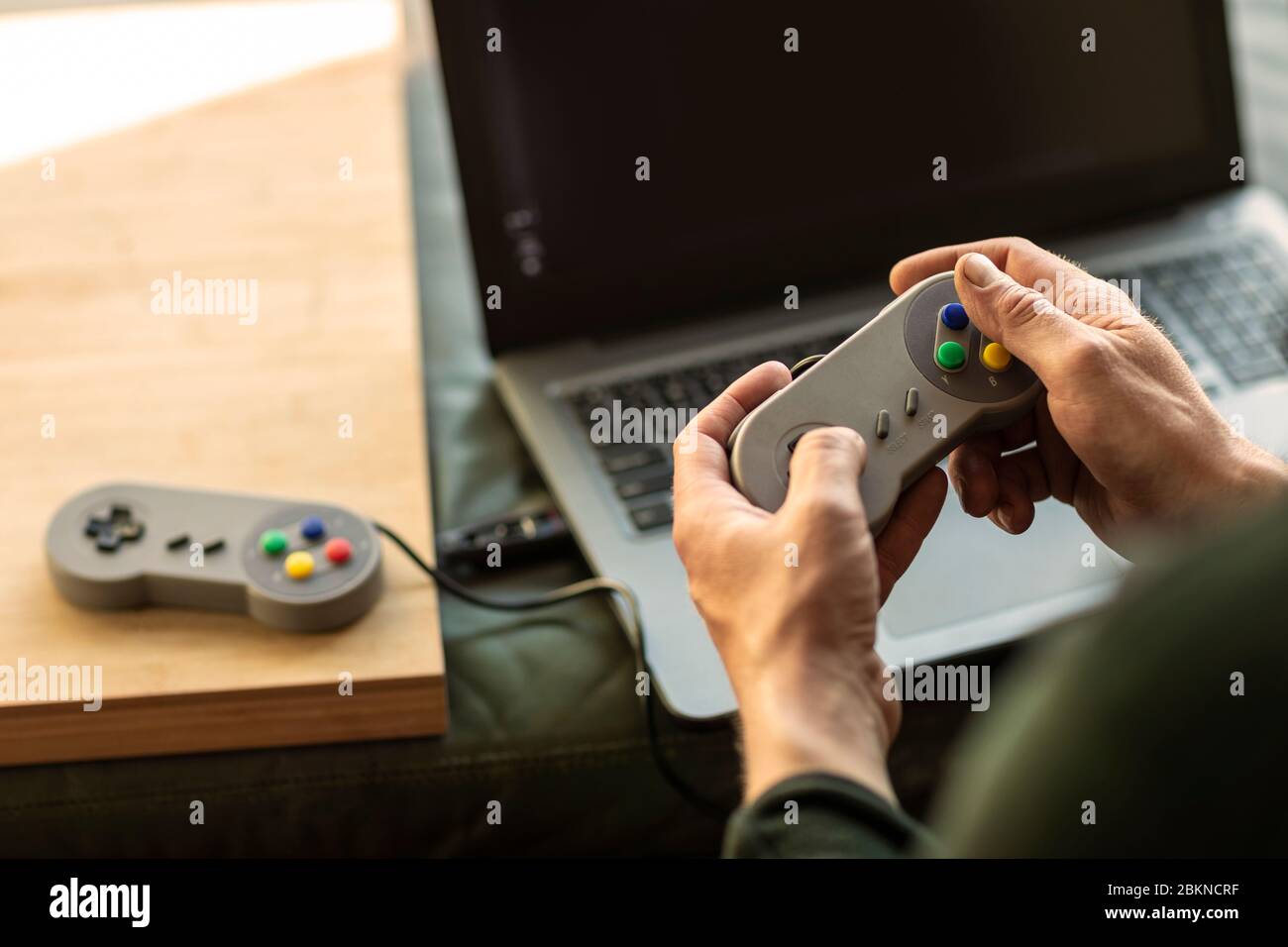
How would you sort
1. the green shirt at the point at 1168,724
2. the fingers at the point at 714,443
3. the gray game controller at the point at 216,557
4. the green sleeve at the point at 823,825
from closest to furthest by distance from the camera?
the green shirt at the point at 1168,724, the green sleeve at the point at 823,825, the fingers at the point at 714,443, the gray game controller at the point at 216,557

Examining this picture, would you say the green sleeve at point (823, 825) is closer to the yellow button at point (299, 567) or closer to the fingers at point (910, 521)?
the fingers at point (910, 521)

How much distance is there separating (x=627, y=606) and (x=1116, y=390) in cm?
27

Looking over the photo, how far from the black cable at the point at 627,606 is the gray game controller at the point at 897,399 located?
15cm

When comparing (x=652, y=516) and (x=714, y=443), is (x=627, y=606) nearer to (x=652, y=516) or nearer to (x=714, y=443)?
(x=652, y=516)

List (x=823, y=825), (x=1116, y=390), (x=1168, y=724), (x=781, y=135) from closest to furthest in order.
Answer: (x=1168, y=724)
(x=823, y=825)
(x=1116, y=390)
(x=781, y=135)

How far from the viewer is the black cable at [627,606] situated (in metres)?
0.63

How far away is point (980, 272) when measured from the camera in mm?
530

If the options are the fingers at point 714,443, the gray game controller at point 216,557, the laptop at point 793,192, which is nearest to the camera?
the fingers at point 714,443

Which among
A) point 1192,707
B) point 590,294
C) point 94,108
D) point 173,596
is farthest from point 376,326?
point 1192,707

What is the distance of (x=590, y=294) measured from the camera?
2.52ft

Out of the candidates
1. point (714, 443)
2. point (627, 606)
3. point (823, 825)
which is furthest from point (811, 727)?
point (627, 606)

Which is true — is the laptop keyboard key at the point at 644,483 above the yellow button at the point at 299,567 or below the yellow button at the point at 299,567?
above

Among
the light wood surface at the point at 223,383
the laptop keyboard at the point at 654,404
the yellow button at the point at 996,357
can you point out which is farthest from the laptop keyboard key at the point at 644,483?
the yellow button at the point at 996,357
